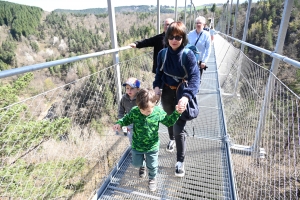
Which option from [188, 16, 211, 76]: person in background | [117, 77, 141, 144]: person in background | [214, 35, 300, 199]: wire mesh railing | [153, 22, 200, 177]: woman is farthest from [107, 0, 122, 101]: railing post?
[214, 35, 300, 199]: wire mesh railing

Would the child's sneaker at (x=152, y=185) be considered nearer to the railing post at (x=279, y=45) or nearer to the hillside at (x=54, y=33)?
the railing post at (x=279, y=45)

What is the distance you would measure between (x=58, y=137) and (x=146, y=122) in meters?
6.50

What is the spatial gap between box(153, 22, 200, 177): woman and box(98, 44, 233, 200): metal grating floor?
0.59 feet

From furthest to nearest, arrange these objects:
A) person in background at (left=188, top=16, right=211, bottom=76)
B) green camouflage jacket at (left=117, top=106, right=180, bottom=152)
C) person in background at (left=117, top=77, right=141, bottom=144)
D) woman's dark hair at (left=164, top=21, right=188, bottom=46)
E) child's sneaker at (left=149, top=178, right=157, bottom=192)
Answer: person in background at (left=188, top=16, right=211, bottom=76) < person in background at (left=117, top=77, right=141, bottom=144) < child's sneaker at (left=149, top=178, right=157, bottom=192) < green camouflage jacket at (left=117, top=106, right=180, bottom=152) < woman's dark hair at (left=164, top=21, right=188, bottom=46)

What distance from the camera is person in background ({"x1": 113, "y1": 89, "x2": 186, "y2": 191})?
1315 mm

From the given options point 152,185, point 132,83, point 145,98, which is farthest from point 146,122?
point 152,185

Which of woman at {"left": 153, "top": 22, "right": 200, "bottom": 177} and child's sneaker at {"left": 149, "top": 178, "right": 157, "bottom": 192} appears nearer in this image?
woman at {"left": 153, "top": 22, "right": 200, "bottom": 177}

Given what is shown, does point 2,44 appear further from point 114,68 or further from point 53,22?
point 114,68

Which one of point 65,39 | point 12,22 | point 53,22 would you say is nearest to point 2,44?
point 12,22

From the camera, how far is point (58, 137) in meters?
7.06

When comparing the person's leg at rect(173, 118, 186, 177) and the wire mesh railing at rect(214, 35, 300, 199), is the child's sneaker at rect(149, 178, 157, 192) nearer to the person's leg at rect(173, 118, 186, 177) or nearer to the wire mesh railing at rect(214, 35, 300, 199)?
the person's leg at rect(173, 118, 186, 177)

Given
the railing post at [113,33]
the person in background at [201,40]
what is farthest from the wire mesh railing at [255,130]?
the railing post at [113,33]

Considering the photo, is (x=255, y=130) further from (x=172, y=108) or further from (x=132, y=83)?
(x=132, y=83)

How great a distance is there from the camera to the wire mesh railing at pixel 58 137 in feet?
5.62
